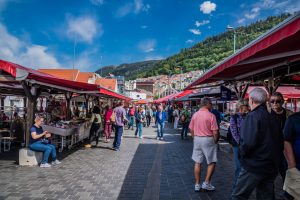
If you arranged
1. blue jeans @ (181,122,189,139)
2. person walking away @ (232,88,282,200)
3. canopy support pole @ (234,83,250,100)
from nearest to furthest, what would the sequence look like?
person walking away @ (232,88,282,200) → canopy support pole @ (234,83,250,100) → blue jeans @ (181,122,189,139)

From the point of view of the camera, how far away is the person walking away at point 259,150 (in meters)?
3.12

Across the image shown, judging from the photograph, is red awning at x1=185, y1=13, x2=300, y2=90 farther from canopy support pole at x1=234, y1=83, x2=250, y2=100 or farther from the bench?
the bench

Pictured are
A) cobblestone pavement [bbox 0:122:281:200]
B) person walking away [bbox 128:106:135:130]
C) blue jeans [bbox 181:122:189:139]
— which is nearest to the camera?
cobblestone pavement [bbox 0:122:281:200]

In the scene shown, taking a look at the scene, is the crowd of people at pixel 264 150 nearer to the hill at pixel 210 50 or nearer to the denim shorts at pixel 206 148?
the denim shorts at pixel 206 148

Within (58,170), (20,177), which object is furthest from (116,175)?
(20,177)

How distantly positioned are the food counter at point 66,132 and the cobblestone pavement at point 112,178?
81cm

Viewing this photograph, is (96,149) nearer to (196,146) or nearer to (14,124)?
(14,124)

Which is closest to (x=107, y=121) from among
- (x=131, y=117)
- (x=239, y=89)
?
(x=239, y=89)

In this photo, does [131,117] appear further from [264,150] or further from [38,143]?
[264,150]

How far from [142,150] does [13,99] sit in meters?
23.6

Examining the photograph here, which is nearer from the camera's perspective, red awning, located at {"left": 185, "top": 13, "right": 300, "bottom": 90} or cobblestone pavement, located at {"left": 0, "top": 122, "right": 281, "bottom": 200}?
red awning, located at {"left": 185, "top": 13, "right": 300, "bottom": 90}

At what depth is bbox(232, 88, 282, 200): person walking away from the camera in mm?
3115

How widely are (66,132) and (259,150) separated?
7.50 m

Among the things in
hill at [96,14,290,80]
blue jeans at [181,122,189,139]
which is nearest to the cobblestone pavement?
blue jeans at [181,122,189,139]
